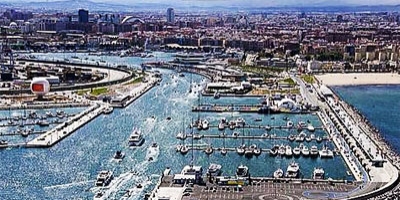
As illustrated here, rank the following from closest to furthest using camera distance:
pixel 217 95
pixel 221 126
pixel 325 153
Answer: pixel 325 153, pixel 221 126, pixel 217 95

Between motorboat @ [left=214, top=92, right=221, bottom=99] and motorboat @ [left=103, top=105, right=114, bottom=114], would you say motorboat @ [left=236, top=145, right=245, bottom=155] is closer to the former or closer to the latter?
motorboat @ [left=103, top=105, right=114, bottom=114]

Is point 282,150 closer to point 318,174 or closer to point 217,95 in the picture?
point 318,174

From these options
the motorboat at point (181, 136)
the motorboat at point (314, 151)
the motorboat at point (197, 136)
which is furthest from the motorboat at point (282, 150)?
the motorboat at point (181, 136)

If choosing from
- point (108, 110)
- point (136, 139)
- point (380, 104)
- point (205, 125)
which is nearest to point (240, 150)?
point (136, 139)

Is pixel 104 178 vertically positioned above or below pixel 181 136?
above

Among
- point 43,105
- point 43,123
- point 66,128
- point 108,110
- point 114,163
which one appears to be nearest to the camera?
point 114,163

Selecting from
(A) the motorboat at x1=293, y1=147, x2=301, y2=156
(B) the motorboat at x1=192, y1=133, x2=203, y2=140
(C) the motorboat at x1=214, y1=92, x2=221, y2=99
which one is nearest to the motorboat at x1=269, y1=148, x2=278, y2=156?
(A) the motorboat at x1=293, y1=147, x2=301, y2=156

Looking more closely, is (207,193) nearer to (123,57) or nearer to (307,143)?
(307,143)

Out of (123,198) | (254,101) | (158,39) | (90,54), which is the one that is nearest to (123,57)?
(90,54)
